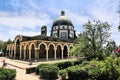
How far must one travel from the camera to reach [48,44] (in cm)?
3947

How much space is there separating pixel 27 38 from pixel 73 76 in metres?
26.6

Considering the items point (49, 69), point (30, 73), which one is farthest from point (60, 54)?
point (49, 69)

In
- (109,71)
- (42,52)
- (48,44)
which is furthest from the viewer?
(42,52)

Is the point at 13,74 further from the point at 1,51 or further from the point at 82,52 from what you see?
the point at 1,51

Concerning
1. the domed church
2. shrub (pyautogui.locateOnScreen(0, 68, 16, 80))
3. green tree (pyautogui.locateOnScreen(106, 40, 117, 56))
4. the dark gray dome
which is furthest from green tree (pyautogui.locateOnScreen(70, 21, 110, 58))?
the dark gray dome

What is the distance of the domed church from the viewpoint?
38.3 metres

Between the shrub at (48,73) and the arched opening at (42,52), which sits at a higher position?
the arched opening at (42,52)

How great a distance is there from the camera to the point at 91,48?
30.4 metres

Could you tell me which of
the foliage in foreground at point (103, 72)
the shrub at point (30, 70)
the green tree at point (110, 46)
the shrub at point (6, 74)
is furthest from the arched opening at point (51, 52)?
the foliage in foreground at point (103, 72)

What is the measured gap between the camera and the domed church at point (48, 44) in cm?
3831

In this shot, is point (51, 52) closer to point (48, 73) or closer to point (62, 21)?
point (62, 21)

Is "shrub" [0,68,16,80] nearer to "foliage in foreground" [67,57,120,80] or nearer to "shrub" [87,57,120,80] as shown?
"foliage in foreground" [67,57,120,80]

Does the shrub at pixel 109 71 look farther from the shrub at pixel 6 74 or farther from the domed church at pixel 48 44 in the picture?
the domed church at pixel 48 44

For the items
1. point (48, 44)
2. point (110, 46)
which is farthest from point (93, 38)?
point (48, 44)
